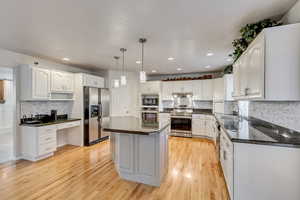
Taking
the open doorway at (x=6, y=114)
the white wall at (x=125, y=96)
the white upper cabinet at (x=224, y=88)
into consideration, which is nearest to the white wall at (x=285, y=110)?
the white upper cabinet at (x=224, y=88)

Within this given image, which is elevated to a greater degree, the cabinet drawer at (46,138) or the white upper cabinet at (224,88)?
the white upper cabinet at (224,88)

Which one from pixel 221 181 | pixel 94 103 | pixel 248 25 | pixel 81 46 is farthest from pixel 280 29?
pixel 94 103

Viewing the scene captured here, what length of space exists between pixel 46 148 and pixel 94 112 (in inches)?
61.8

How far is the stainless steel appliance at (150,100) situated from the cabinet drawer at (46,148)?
3.37 m

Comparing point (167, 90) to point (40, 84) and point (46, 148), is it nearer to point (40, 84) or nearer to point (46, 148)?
point (40, 84)

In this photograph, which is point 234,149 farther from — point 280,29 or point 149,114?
point 149,114

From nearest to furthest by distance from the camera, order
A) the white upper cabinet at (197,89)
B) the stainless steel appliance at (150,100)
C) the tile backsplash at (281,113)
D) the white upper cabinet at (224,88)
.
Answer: the tile backsplash at (281,113) < the white upper cabinet at (224,88) < the white upper cabinet at (197,89) < the stainless steel appliance at (150,100)

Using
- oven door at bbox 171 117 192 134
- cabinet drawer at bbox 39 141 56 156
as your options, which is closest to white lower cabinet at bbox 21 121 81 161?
cabinet drawer at bbox 39 141 56 156

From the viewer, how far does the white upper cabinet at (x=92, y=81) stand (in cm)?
457

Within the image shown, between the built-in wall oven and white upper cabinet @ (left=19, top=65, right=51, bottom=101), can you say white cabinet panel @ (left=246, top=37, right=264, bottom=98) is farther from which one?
white upper cabinet @ (left=19, top=65, right=51, bottom=101)

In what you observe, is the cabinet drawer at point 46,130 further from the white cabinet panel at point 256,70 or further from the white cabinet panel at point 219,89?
the white cabinet panel at point 219,89

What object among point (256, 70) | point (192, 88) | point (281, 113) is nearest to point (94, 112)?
point (192, 88)

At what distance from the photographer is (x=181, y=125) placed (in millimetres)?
5539

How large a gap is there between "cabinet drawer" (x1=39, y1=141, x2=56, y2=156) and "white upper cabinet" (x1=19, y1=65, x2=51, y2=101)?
3.77 ft
